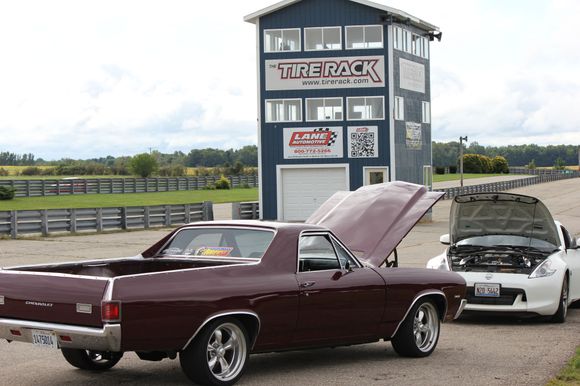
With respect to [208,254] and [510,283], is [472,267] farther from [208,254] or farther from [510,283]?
[208,254]

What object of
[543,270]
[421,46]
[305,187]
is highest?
[421,46]

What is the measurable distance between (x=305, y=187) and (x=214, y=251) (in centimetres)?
3866

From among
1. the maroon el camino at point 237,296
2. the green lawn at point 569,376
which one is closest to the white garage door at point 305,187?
the maroon el camino at point 237,296

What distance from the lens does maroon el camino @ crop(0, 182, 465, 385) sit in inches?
316

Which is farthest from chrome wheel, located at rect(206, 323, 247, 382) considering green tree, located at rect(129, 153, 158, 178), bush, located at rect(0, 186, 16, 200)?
green tree, located at rect(129, 153, 158, 178)

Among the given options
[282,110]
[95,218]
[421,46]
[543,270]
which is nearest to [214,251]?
[543,270]

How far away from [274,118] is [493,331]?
36540 mm

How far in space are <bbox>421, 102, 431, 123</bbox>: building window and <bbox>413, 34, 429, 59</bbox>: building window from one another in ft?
8.29

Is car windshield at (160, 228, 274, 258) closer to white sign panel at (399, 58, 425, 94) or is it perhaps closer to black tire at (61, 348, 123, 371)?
black tire at (61, 348, 123, 371)

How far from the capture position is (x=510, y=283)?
42.9ft

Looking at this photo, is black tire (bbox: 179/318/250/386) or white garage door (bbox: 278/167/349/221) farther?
white garage door (bbox: 278/167/349/221)

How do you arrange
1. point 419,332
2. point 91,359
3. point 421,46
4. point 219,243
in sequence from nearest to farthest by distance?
point 91,359, point 219,243, point 419,332, point 421,46

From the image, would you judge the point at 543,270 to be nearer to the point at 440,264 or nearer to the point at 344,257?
the point at 440,264

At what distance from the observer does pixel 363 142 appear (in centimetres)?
4778
